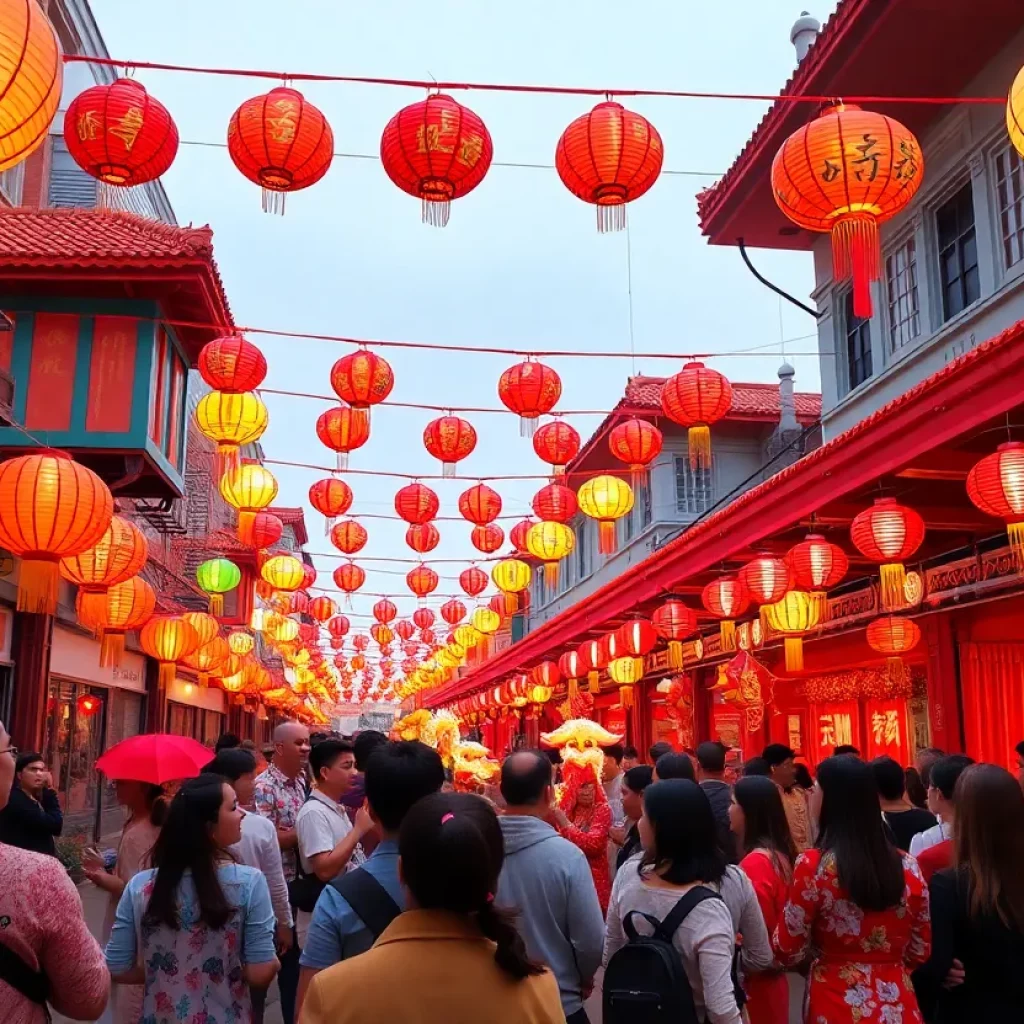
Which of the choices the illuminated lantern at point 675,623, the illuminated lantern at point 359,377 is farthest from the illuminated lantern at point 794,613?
the illuminated lantern at point 359,377

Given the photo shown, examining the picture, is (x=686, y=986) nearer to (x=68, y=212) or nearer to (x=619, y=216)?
(x=619, y=216)

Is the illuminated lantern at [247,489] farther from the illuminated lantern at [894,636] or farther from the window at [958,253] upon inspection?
the window at [958,253]

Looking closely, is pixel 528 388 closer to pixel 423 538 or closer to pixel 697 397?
pixel 697 397

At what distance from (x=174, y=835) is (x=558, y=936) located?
1.38 metres

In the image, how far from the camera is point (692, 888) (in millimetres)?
3537

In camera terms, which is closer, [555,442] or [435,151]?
[435,151]

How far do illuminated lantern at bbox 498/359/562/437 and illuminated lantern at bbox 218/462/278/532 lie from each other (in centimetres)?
325

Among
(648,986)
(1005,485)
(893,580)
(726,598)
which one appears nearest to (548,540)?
(726,598)

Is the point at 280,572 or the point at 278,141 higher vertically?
the point at 278,141

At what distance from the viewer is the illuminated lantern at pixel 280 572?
18328mm

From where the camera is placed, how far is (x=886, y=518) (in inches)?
364

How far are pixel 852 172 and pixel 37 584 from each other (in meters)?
6.86

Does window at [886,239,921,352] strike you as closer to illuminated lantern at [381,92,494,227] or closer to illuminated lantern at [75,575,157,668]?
illuminated lantern at [381,92,494,227]

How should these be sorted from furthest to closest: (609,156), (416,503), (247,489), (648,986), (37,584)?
(416,503) < (247,489) < (37,584) < (609,156) < (648,986)
